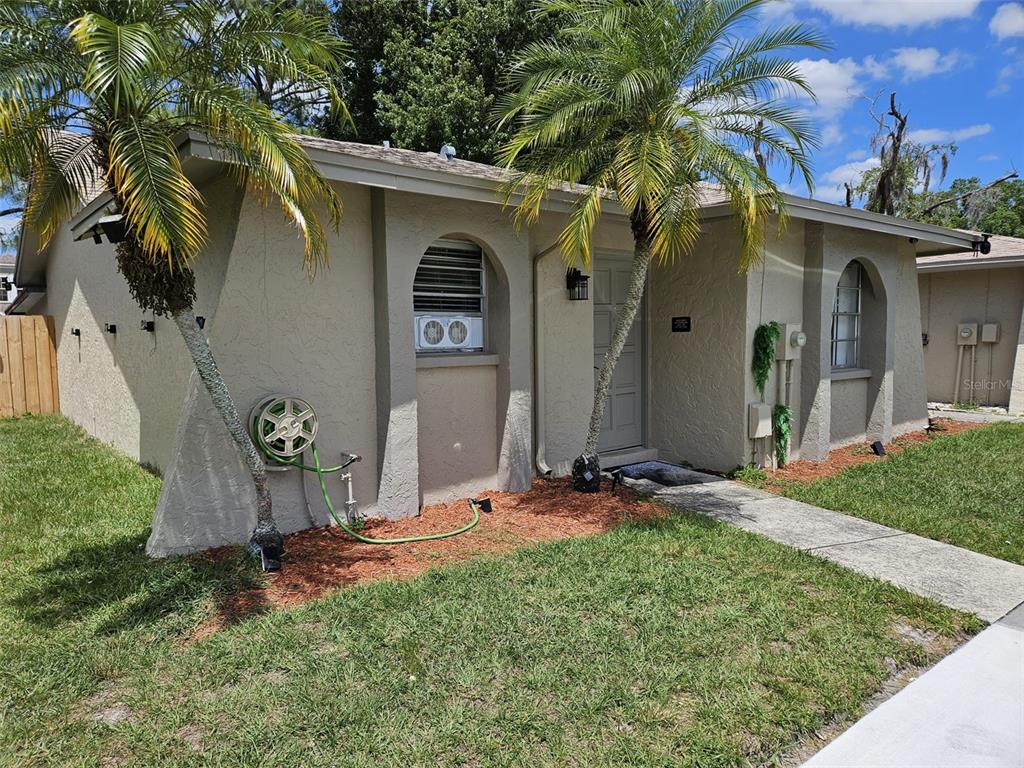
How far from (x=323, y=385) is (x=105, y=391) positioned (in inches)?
221

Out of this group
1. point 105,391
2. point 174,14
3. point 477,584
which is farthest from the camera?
point 105,391

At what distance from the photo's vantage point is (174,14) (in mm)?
4152

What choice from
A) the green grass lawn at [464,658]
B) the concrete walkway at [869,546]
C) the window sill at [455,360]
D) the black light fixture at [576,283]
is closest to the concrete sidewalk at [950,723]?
the green grass lawn at [464,658]

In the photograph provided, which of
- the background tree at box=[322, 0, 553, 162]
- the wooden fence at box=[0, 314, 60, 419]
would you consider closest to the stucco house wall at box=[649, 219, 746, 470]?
the background tree at box=[322, 0, 553, 162]

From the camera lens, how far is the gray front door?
8.32 metres

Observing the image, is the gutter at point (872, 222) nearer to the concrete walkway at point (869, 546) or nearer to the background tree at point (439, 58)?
the concrete walkway at point (869, 546)

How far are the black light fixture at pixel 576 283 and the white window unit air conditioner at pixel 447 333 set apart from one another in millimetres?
1226

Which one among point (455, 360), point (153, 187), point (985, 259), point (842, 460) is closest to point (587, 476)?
point (455, 360)

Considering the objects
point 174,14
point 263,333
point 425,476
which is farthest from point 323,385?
point 174,14

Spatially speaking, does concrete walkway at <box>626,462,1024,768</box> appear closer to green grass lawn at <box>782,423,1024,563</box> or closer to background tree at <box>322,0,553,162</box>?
green grass lawn at <box>782,423,1024,563</box>

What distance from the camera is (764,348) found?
8156 millimetres

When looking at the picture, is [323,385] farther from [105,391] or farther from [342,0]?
[342,0]

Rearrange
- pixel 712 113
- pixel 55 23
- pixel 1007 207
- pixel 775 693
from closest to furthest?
1. pixel 775 693
2. pixel 55 23
3. pixel 712 113
4. pixel 1007 207

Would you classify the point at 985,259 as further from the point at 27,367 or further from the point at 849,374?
the point at 27,367
